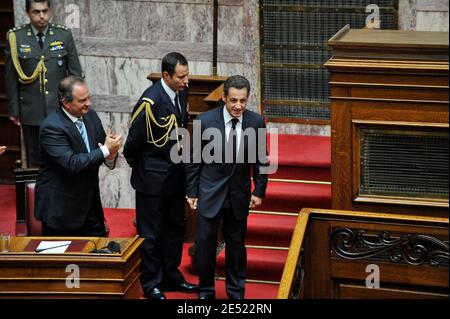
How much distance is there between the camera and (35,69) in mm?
9141

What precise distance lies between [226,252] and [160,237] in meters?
0.55

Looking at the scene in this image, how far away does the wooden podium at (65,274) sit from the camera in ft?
21.0

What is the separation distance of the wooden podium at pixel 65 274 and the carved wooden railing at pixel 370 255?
107 cm

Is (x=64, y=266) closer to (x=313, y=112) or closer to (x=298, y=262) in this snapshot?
(x=298, y=262)

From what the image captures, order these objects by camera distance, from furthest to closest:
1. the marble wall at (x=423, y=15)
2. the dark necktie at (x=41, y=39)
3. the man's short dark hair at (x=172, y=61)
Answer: the dark necktie at (x=41, y=39) < the marble wall at (x=423, y=15) < the man's short dark hair at (x=172, y=61)

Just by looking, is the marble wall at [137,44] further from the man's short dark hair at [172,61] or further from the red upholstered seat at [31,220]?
the red upholstered seat at [31,220]

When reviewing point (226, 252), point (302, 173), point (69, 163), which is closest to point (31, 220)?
point (69, 163)

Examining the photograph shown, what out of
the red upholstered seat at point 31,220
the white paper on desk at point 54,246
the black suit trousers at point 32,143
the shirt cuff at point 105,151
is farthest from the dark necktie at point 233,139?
the black suit trousers at point 32,143

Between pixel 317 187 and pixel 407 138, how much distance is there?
1380mm

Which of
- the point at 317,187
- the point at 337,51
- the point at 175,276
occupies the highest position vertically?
the point at 337,51

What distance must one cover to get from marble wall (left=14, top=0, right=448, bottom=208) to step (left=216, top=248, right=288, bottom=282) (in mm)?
1650

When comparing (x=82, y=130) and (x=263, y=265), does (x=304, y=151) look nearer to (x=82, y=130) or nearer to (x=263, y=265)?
(x=263, y=265)
